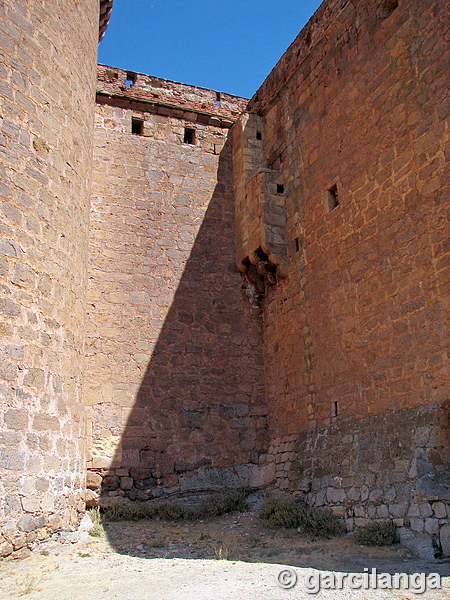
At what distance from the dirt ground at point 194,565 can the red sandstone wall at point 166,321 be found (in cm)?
149

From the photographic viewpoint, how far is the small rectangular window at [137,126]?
10.4 m

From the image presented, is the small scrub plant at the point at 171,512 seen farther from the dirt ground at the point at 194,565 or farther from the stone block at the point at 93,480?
the stone block at the point at 93,480

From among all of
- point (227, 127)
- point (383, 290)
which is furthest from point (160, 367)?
point (227, 127)

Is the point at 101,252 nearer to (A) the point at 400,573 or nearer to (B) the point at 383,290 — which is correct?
(B) the point at 383,290

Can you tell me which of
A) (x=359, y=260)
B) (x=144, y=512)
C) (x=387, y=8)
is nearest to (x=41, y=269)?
(x=144, y=512)

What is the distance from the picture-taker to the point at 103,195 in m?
9.62

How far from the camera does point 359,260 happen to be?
7668 mm

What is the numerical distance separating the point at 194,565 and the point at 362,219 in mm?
4539

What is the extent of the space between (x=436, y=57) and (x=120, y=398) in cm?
596

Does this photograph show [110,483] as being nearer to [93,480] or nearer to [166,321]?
[93,480]

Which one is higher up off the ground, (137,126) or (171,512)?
(137,126)

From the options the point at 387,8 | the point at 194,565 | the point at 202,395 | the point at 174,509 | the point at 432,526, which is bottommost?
the point at 194,565

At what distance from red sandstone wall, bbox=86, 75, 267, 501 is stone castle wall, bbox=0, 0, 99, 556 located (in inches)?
46.5

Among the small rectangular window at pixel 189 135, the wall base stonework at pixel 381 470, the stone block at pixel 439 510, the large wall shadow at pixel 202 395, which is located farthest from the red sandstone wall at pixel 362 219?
the small rectangular window at pixel 189 135
